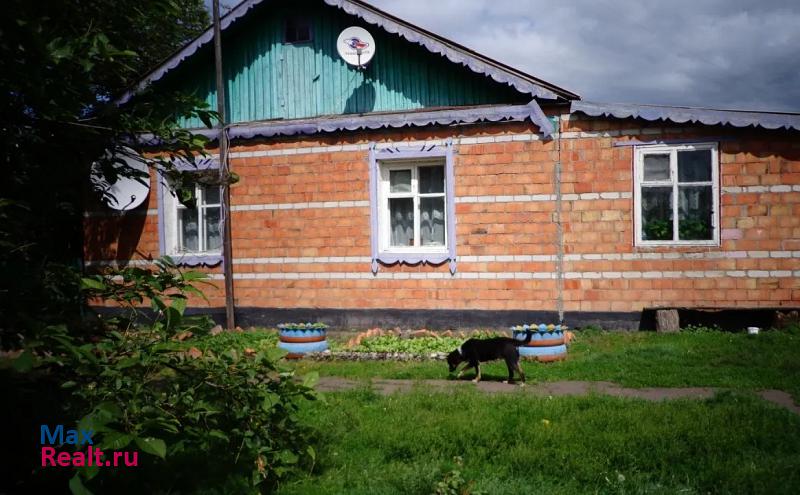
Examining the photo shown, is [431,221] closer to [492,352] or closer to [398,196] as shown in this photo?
[398,196]

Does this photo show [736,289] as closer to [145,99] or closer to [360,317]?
[360,317]

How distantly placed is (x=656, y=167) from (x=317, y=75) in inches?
245

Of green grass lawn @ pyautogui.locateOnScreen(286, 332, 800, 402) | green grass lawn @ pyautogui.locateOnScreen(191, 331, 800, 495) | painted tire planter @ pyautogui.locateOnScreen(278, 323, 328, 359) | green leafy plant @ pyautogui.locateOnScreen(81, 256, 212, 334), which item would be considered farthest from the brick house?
green leafy plant @ pyautogui.locateOnScreen(81, 256, 212, 334)

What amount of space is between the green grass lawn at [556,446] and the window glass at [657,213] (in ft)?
15.4

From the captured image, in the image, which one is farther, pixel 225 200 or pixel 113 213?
pixel 113 213

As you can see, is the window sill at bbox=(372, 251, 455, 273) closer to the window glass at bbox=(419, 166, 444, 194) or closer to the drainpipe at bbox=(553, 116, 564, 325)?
the window glass at bbox=(419, 166, 444, 194)

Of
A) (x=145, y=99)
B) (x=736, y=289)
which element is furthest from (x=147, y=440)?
(x=736, y=289)

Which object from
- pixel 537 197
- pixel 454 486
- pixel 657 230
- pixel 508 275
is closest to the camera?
pixel 454 486

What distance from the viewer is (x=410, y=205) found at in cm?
1188

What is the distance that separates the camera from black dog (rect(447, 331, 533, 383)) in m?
7.39

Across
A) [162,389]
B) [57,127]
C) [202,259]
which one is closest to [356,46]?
[202,259]

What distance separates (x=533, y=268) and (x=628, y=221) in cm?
168

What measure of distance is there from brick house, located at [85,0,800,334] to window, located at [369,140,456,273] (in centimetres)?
4

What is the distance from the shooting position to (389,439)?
209 inches
